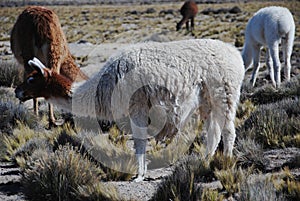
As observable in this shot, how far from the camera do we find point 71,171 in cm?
464

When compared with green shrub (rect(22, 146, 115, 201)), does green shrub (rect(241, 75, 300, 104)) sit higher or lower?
lower

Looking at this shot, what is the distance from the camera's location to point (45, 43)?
733cm

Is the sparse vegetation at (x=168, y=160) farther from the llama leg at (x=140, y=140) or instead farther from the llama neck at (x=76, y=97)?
the llama neck at (x=76, y=97)

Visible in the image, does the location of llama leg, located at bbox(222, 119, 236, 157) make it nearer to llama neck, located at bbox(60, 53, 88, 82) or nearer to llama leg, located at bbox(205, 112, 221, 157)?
llama leg, located at bbox(205, 112, 221, 157)

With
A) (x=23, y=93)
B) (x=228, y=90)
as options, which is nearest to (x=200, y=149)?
(x=228, y=90)

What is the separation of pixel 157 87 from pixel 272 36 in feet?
18.4

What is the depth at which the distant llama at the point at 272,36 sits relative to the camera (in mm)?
9758

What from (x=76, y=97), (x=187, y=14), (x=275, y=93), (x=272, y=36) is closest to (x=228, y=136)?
(x=76, y=97)

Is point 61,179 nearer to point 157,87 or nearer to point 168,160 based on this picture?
point 157,87

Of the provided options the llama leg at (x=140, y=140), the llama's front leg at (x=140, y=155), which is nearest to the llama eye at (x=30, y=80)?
the llama leg at (x=140, y=140)

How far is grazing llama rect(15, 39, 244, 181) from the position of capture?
4992 mm

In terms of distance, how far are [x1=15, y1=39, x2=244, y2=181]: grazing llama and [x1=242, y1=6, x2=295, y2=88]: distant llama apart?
447cm

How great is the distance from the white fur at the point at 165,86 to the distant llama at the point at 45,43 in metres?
1.87

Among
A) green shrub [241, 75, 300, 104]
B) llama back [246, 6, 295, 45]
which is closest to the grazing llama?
green shrub [241, 75, 300, 104]
